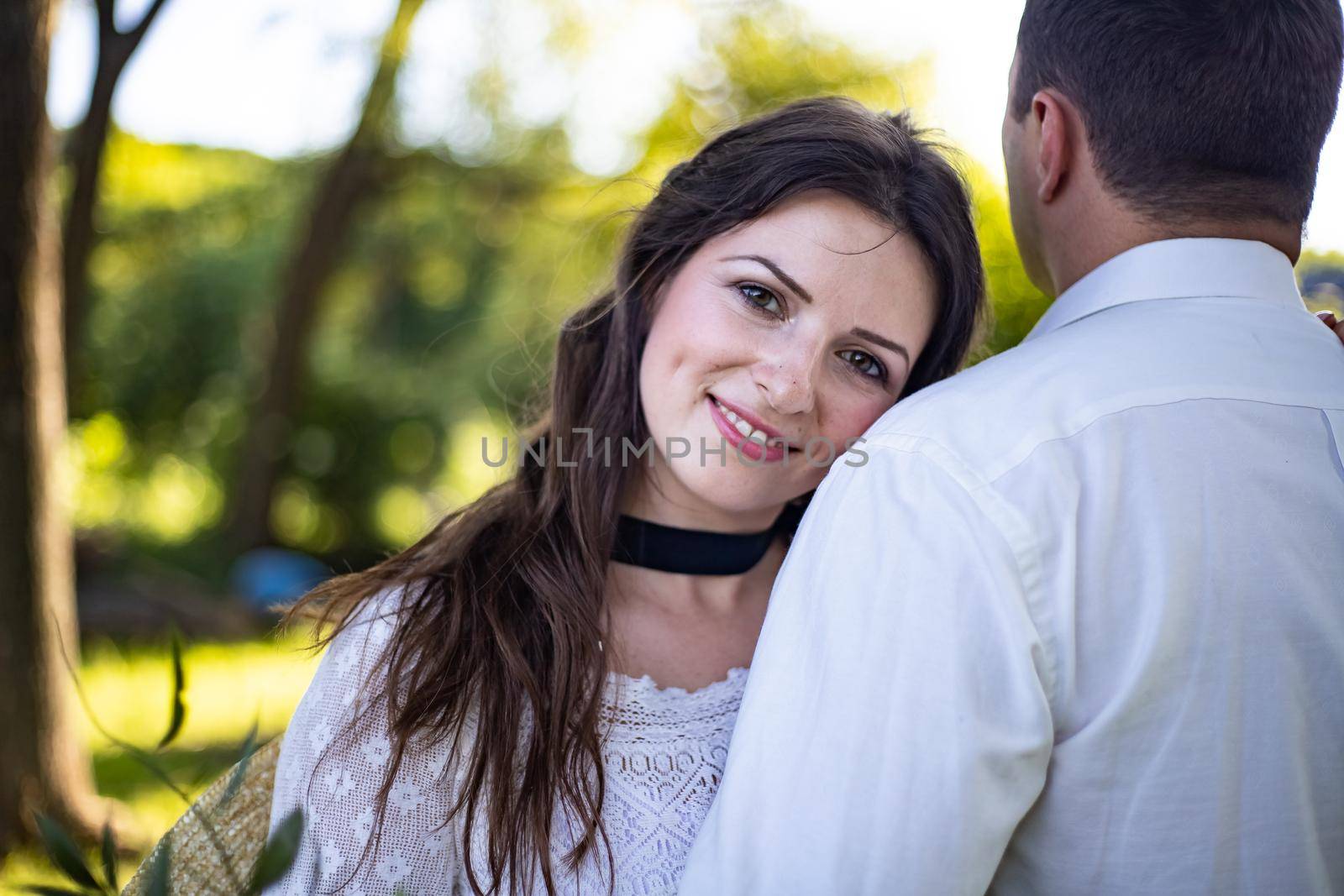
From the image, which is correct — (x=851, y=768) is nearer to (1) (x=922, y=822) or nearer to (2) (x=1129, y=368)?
(1) (x=922, y=822)

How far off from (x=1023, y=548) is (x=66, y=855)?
96 centimetres

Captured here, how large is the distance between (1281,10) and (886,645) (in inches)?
38.5

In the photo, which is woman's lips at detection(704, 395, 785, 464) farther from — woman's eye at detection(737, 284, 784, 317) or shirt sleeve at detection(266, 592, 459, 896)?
shirt sleeve at detection(266, 592, 459, 896)

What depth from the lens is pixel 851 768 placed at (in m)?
1.24

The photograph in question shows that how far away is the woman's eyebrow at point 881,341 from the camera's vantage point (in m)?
1.80

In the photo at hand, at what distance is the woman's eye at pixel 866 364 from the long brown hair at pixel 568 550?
196 mm

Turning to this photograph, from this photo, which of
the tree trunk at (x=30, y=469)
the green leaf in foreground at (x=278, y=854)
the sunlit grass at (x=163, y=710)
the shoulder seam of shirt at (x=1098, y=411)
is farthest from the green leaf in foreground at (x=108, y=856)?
the tree trunk at (x=30, y=469)

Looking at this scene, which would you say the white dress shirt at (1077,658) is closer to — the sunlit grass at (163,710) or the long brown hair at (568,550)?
the long brown hair at (568,550)

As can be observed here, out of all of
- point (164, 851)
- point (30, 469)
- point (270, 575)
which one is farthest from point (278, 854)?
point (270, 575)

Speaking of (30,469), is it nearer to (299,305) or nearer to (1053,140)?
(1053,140)

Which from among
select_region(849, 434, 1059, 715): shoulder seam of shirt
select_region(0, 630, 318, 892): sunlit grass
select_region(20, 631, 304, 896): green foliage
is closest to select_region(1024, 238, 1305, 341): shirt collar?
select_region(849, 434, 1059, 715): shoulder seam of shirt

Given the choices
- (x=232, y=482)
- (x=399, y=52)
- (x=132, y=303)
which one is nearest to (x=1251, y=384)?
(x=399, y=52)

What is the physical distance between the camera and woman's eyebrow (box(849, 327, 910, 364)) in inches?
70.8

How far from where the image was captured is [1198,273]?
4.65 ft
